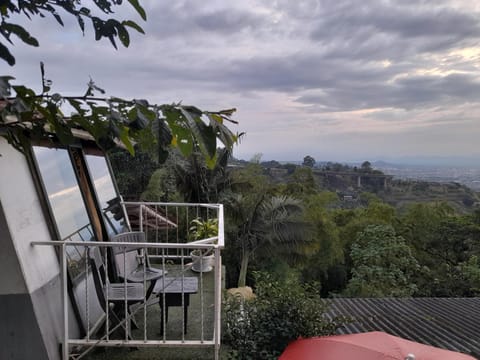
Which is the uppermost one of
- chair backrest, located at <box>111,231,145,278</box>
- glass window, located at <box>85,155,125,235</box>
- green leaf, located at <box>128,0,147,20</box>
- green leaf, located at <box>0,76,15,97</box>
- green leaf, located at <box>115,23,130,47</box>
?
green leaf, located at <box>128,0,147,20</box>

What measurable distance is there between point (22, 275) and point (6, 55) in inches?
92.6

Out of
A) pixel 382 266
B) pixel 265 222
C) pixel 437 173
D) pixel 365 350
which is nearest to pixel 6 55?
pixel 365 350

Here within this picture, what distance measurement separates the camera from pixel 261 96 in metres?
14.9

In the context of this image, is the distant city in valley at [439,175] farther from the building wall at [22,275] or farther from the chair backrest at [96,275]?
the building wall at [22,275]

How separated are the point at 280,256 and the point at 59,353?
431 inches

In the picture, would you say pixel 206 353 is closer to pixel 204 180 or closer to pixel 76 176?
pixel 76 176

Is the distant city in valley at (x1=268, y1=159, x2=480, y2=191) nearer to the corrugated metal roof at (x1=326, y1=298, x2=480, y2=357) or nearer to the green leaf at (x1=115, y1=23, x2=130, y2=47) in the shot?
the corrugated metal roof at (x1=326, y1=298, x2=480, y2=357)

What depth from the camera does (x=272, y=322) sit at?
4.40 meters

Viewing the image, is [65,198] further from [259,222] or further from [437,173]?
[437,173]

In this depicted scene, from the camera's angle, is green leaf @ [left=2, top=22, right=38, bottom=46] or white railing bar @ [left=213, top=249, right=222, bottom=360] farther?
white railing bar @ [left=213, top=249, right=222, bottom=360]

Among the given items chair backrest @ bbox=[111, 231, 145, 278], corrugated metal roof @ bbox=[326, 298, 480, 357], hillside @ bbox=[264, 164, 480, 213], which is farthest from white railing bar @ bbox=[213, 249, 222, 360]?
hillside @ bbox=[264, 164, 480, 213]

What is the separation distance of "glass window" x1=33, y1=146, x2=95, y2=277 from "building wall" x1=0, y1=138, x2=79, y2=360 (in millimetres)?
311

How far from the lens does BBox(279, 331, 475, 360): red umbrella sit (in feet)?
10.5

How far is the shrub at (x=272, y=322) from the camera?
4.10m
